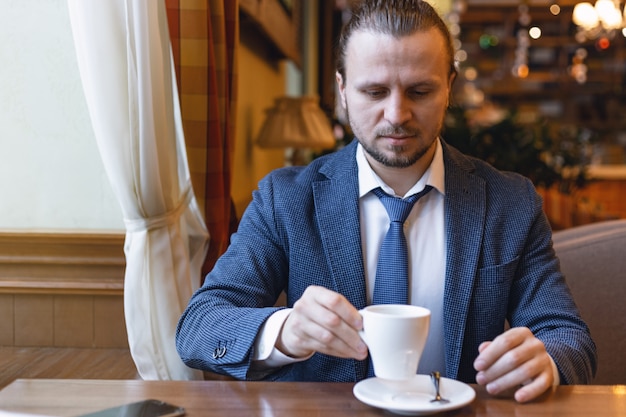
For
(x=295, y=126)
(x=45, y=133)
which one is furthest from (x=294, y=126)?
(x=45, y=133)

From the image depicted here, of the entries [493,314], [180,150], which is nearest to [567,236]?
[493,314]

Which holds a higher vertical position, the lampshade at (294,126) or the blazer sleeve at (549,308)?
A: the lampshade at (294,126)

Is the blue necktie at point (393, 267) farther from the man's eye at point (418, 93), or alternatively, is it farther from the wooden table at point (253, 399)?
the wooden table at point (253, 399)

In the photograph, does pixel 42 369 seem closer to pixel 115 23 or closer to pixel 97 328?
pixel 97 328

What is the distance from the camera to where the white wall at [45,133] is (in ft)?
7.05

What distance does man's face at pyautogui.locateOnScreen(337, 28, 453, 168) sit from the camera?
146 cm

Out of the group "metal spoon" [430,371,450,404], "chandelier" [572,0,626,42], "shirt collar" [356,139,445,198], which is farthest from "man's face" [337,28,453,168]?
"chandelier" [572,0,626,42]

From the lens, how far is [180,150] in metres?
Result: 2.12

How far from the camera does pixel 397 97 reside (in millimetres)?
1453

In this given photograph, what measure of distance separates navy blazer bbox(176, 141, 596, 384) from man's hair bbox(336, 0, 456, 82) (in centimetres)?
22

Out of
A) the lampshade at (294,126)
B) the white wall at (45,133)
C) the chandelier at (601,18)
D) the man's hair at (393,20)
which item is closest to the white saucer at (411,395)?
the man's hair at (393,20)

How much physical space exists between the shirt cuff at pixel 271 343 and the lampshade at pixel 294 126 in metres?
2.76

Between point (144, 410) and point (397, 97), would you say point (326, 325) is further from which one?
point (397, 97)

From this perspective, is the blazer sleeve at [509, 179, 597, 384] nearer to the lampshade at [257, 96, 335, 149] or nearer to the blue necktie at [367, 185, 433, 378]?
the blue necktie at [367, 185, 433, 378]
